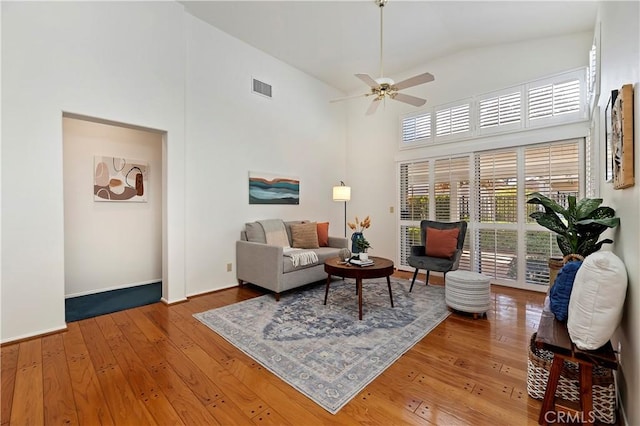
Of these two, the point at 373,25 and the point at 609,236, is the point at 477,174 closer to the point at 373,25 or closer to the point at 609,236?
the point at 609,236

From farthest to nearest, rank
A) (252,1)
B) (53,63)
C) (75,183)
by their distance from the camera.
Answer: (75,183)
(252,1)
(53,63)

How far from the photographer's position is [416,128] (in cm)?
501

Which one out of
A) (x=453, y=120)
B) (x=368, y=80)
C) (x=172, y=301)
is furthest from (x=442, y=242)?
(x=172, y=301)

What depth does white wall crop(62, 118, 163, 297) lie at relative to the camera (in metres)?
3.71

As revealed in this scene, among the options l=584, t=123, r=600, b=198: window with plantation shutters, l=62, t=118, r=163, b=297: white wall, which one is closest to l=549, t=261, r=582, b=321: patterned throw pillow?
l=584, t=123, r=600, b=198: window with plantation shutters

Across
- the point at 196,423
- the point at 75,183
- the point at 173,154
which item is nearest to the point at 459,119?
the point at 173,154

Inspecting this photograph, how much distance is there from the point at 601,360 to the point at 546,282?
2960 millimetres

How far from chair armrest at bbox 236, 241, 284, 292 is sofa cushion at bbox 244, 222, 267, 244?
145mm

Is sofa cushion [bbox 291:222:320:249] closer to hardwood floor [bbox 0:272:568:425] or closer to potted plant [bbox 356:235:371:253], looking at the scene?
potted plant [bbox 356:235:371:253]

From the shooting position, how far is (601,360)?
4.47ft

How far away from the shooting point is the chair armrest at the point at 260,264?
346cm

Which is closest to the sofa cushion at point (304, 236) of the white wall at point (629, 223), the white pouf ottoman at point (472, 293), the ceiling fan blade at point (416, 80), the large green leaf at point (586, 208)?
the white pouf ottoman at point (472, 293)

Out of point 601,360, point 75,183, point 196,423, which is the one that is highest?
point 75,183

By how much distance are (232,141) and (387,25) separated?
262 centimetres
